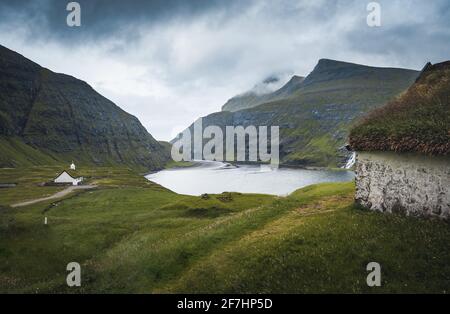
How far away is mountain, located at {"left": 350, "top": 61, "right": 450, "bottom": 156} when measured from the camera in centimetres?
2358

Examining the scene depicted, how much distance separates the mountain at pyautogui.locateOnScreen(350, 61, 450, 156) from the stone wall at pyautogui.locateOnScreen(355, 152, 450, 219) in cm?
69

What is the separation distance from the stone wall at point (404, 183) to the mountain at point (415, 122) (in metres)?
0.69

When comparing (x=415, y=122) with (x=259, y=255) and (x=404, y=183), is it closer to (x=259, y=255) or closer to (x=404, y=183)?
(x=404, y=183)

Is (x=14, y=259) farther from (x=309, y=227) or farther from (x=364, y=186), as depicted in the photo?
(x=364, y=186)

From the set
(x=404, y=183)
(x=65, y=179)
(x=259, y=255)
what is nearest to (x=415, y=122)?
(x=404, y=183)

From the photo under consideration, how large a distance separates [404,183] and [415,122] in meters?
4.24

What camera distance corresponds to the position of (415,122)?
83.4 feet

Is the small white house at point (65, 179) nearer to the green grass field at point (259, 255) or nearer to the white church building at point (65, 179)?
the white church building at point (65, 179)

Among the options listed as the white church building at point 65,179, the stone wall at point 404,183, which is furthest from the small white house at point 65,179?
the stone wall at point 404,183

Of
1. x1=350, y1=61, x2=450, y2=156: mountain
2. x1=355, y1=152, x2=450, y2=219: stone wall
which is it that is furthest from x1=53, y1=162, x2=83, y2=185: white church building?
x1=355, y1=152, x2=450, y2=219: stone wall

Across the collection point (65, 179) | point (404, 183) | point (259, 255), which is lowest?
point (65, 179)

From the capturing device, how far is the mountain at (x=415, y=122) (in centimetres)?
2358

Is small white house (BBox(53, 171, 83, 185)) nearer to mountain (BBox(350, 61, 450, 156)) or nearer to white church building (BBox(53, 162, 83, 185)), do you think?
white church building (BBox(53, 162, 83, 185))
